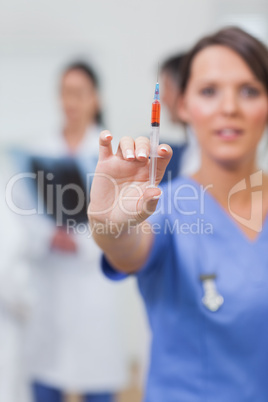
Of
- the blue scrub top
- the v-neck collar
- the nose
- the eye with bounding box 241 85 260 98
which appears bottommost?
the blue scrub top

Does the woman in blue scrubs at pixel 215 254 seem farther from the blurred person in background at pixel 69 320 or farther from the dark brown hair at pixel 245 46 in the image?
the blurred person in background at pixel 69 320

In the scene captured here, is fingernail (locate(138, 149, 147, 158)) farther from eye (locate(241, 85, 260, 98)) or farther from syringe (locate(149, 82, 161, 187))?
eye (locate(241, 85, 260, 98))

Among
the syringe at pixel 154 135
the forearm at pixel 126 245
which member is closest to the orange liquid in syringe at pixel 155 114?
the syringe at pixel 154 135

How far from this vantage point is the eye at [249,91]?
766 millimetres

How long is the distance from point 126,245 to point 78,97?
45.3 inches

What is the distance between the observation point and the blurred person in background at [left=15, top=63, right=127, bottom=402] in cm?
146

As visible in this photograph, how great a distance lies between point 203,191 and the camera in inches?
31.6

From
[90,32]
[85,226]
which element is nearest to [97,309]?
[85,226]

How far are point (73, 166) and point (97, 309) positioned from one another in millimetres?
449

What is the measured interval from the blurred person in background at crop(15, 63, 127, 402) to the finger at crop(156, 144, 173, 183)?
925 millimetres

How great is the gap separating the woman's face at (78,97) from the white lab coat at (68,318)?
0.28 m


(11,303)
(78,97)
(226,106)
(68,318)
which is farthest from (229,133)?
(78,97)

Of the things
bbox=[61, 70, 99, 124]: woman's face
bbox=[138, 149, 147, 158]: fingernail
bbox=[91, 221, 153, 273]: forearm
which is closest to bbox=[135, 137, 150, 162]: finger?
bbox=[138, 149, 147, 158]: fingernail

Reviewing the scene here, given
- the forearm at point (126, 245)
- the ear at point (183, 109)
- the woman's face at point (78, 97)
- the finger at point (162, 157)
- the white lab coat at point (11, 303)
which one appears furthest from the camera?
the woman's face at point (78, 97)
